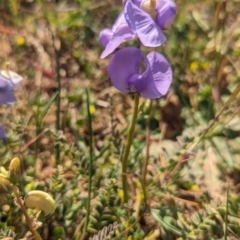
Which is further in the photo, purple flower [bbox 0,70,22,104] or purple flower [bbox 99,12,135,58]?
purple flower [bbox 0,70,22,104]

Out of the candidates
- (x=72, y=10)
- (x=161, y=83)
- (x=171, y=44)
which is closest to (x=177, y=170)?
(x=161, y=83)

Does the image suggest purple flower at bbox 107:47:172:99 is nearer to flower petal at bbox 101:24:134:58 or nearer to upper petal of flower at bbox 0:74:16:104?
flower petal at bbox 101:24:134:58

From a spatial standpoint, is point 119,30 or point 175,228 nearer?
point 119,30

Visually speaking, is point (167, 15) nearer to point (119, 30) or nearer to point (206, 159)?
point (119, 30)

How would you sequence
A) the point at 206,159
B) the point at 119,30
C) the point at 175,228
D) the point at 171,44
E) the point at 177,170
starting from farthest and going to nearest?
the point at 171,44 → the point at 206,159 → the point at 177,170 → the point at 175,228 → the point at 119,30

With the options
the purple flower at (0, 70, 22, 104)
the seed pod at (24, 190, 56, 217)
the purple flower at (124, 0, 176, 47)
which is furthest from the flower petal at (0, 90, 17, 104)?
the purple flower at (124, 0, 176, 47)

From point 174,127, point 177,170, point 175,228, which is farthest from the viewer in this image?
point 174,127

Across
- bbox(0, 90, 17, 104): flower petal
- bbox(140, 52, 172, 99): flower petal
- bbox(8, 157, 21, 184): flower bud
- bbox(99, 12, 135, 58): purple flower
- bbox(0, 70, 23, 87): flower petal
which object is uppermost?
bbox(99, 12, 135, 58): purple flower

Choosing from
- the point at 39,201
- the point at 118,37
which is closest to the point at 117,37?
the point at 118,37

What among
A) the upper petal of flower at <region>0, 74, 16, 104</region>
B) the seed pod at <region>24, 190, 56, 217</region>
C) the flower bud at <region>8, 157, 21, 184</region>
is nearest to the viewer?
the flower bud at <region>8, 157, 21, 184</region>
